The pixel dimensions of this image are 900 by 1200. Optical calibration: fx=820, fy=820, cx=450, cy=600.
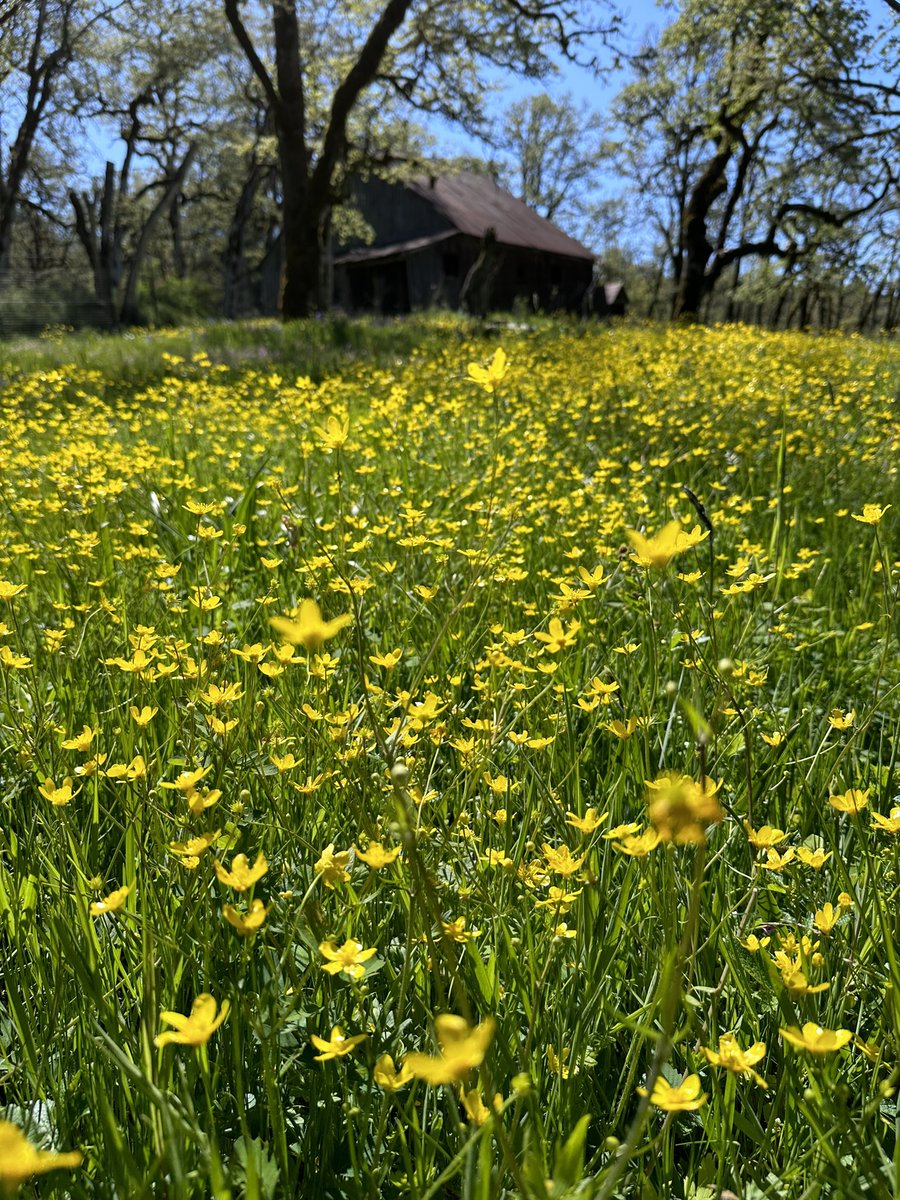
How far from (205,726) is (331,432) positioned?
74cm

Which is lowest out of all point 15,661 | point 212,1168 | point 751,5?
point 212,1168

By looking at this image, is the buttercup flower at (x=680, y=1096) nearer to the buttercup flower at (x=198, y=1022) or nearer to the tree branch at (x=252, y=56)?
the buttercup flower at (x=198, y=1022)

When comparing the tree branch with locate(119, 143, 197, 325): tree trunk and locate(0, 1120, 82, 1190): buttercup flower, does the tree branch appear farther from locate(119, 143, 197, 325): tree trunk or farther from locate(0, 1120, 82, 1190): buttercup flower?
locate(0, 1120, 82, 1190): buttercup flower

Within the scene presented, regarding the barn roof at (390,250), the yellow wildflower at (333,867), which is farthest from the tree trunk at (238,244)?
the yellow wildflower at (333,867)

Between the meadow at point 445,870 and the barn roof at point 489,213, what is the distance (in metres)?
26.0

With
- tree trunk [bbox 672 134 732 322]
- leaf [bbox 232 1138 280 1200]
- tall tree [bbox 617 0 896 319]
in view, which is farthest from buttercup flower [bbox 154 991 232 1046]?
tree trunk [bbox 672 134 732 322]

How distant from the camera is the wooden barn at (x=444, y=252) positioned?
2791cm

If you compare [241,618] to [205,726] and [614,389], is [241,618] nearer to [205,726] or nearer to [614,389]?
[205,726]

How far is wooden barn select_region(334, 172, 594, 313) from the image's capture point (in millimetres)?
27906

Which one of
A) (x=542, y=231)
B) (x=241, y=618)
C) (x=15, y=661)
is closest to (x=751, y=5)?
(x=241, y=618)

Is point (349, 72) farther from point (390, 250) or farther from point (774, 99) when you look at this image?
point (390, 250)

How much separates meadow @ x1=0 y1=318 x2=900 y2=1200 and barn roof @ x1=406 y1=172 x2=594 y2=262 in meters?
26.0

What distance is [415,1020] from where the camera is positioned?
1181mm

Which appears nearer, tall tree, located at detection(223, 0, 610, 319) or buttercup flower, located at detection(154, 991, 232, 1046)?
buttercup flower, located at detection(154, 991, 232, 1046)
